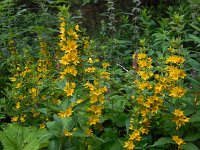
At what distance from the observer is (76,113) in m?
2.39

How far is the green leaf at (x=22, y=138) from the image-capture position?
2355 millimetres

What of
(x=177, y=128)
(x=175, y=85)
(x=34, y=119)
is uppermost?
(x=175, y=85)

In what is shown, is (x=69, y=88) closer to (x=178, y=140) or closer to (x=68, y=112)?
(x=68, y=112)

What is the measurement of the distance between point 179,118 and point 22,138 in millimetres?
1065

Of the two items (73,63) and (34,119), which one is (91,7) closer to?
(34,119)

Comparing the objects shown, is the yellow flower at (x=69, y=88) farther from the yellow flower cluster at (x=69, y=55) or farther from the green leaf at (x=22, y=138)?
the green leaf at (x=22, y=138)

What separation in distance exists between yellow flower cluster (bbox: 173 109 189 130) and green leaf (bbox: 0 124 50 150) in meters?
0.77

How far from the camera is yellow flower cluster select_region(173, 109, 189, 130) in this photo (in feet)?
7.10

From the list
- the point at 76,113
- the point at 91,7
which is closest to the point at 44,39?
the point at 76,113

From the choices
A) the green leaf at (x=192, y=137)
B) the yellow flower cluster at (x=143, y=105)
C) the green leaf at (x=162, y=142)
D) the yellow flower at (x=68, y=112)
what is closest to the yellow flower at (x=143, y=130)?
the yellow flower cluster at (x=143, y=105)

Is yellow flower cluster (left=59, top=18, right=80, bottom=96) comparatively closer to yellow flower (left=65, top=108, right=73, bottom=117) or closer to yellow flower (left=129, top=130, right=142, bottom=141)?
yellow flower (left=65, top=108, right=73, bottom=117)

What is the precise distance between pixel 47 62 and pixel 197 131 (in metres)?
1.75

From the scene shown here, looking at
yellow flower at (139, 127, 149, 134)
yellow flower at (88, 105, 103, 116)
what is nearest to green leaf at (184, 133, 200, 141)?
yellow flower at (139, 127, 149, 134)

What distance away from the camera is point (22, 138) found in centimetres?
255
